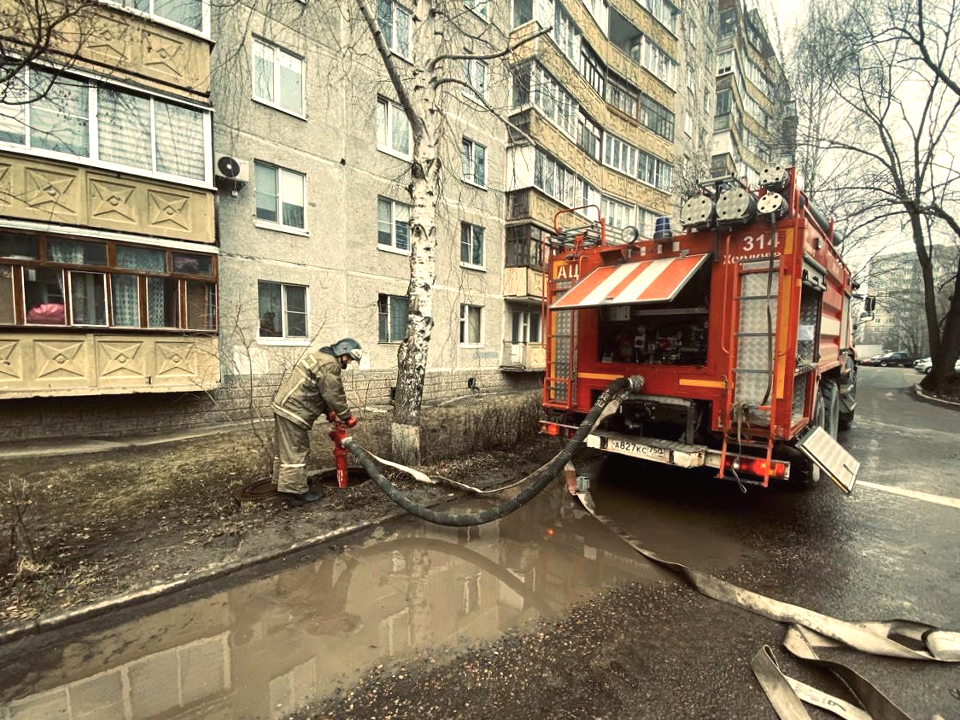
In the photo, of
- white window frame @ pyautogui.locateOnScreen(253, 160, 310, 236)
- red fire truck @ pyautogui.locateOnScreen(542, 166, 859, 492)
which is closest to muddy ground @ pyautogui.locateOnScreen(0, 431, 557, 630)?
red fire truck @ pyautogui.locateOnScreen(542, 166, 859, 492)

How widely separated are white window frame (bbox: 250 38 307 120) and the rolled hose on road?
9.91 m

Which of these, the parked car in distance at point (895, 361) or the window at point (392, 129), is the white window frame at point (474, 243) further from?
the parked car in distance at point (895, 361)

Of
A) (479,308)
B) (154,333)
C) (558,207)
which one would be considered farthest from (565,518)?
(558,207)

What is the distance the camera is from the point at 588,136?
61.9 feet

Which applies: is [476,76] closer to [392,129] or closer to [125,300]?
[392,129]

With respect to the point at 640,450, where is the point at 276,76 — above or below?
above

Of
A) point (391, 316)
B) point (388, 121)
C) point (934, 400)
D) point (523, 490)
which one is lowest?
point (934, 400)

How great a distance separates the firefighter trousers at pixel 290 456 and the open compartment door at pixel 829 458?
4982mm

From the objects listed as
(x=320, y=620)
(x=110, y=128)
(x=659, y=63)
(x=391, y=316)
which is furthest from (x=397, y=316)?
(x=659, y=63)

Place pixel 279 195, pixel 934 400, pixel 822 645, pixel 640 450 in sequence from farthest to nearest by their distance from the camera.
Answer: pixel 934 400
pixel 279 195
pixel 640 450
pixel 822 645

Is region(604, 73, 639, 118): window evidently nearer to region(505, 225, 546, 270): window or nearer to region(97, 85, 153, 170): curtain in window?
region(505, 225, 546, 270): window

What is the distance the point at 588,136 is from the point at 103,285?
56.6 ft

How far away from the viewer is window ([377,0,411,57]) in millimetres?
12719

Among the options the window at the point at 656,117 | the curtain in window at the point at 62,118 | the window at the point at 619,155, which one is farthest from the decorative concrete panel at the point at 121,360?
the window at the point at 656,117
